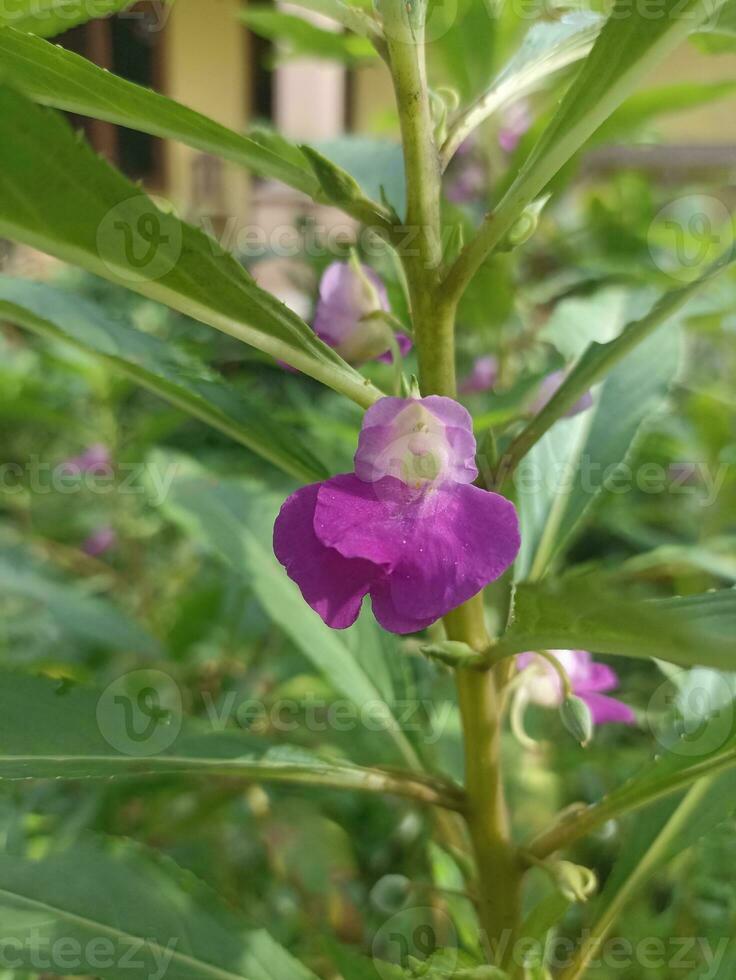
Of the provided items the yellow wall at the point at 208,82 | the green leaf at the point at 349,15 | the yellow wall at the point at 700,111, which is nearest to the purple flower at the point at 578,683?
the green leaf at the point at 349,15

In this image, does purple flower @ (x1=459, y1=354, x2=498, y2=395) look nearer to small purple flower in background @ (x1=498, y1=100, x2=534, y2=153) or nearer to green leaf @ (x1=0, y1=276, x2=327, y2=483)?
small purple flower in background @ (x1=498, y1=100, x2=534, y2=153)

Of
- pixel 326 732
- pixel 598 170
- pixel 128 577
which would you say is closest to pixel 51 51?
pixel 326 732

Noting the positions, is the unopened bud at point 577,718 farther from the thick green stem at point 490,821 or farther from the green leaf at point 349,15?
the green leaf at point 349,15

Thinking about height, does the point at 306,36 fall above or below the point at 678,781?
above

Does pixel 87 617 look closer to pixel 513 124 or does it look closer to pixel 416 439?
pixel 416 439

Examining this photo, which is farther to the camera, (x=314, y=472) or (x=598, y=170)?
(x=598, y=170)

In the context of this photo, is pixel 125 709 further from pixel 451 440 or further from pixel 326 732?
pixel 326 732

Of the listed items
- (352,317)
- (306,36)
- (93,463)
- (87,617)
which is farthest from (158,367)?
(93,463)
